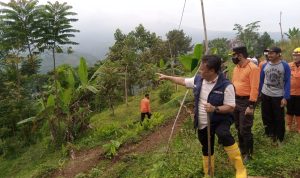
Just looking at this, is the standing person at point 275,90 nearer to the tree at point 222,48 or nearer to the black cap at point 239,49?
the black cap at point 239,49

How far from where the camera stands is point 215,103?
3.87m

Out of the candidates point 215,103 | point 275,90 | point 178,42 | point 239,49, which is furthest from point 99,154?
point 178,42

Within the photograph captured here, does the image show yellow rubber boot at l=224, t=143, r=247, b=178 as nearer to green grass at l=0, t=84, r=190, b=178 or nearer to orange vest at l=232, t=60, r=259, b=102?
orange vest at l=232, t=60, r=259, b=102

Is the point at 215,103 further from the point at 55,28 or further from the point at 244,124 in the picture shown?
the point at 55,28

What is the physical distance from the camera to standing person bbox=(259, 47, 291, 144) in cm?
529

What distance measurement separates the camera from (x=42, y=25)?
40.4ft

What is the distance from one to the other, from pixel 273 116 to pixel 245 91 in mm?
1097

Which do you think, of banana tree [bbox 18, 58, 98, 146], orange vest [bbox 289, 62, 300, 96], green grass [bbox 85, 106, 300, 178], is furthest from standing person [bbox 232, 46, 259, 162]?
banana tree [bbox 18, 58, 98, 146]

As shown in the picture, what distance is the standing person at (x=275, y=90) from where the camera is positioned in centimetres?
529

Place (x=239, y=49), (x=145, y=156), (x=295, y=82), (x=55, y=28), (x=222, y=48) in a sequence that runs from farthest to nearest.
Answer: (x=222, y=48), (x=55, y=28), (x=145, y=156), (x=295, y=82), (x=239, y=49)

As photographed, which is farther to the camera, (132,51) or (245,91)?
(132,51)

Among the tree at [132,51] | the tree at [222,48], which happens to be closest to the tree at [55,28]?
the tree at [222,48]

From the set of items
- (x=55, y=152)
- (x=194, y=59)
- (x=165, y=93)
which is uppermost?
(x=194, y=59)

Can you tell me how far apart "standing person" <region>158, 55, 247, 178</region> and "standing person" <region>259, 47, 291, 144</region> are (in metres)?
1.71
